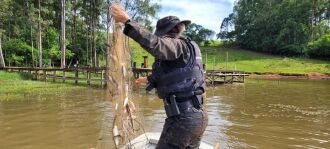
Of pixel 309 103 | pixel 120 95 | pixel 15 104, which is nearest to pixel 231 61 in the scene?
pixel 309 103

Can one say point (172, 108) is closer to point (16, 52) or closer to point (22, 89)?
point (22, 89)

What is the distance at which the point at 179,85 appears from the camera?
409cm

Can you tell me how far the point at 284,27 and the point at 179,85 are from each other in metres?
67.4

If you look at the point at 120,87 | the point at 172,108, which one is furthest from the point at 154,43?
the point at 120,87

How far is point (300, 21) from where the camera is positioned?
6881 cm

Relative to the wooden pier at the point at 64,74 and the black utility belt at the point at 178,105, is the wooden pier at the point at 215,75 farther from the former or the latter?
the black utility belt at the point at 178,105

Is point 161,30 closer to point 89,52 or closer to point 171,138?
point 171,138

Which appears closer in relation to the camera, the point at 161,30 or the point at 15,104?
the point at 161,30

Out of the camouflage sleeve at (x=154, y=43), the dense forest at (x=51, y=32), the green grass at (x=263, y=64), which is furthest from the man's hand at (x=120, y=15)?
the green grass at (x=263, y=64)

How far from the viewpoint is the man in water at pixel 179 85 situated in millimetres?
4066

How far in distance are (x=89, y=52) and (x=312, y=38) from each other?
3616cm

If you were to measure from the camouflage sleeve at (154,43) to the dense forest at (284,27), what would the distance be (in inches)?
2284

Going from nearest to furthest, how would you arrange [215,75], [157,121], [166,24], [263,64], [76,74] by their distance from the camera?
[166,24], [157,121], [76,74], [215,75], [263,64]

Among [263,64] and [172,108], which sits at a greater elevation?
[263,64]
